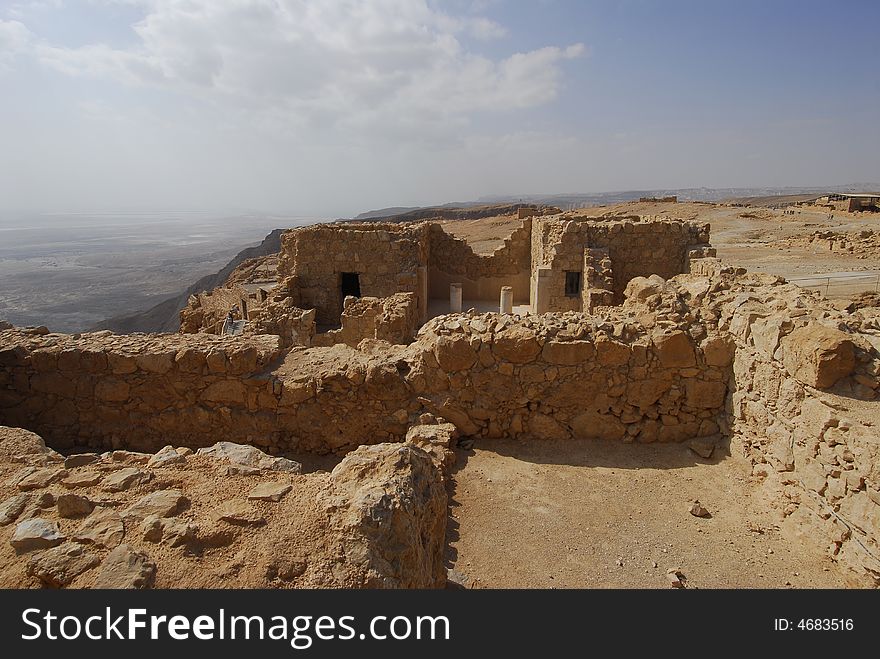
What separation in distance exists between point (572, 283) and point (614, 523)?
365 inches

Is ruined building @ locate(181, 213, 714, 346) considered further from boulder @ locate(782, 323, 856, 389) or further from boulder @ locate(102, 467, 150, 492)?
boulder @ locate(102, 467, 150, 492)

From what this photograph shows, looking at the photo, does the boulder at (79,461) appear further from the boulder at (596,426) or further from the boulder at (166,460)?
the boulder at (596,426)

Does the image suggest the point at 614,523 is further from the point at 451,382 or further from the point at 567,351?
the point at 451,382

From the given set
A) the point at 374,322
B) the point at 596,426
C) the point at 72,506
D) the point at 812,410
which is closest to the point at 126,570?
the point at 72,506

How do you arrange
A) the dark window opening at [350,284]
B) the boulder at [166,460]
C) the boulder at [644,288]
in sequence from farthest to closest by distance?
the dark window opening at [350,284] < the boulder at [644,288] < the boulder at [166,460]

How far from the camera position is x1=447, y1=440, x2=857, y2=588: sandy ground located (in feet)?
12.2

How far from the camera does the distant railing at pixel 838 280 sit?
1109cm

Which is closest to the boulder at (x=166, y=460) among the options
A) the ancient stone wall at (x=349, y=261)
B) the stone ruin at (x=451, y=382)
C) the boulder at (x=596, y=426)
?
the stone ruin at (x=451, y=382)

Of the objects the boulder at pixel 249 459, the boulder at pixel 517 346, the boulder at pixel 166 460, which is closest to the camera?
the boulder at pixel 166 460

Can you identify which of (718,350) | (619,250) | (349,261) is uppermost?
(619,250)

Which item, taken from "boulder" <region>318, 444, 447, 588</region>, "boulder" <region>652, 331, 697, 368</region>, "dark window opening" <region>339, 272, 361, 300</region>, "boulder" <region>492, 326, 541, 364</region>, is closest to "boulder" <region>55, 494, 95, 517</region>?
"boulder" <region>318, 444, 447, 588</region>

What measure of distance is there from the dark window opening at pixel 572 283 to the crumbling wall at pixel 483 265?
3619 millimetres

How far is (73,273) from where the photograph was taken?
5919 centimetres

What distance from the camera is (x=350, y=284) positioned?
15.0m
